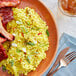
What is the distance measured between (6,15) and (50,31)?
2.69 feet

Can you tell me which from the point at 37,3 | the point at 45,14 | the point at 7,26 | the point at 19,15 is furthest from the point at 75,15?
the point at 7,26

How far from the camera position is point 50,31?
2551 mm

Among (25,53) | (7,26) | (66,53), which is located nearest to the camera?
(25,53)

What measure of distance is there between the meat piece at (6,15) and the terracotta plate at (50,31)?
0.83ft

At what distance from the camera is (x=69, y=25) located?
284 cm

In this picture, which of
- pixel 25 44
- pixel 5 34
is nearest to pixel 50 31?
pixel 25 44

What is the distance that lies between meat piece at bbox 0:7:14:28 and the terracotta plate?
253 millimetres

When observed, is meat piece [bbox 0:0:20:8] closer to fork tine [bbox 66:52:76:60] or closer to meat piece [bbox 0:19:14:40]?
meat piece [bbox 0:19:14:40]

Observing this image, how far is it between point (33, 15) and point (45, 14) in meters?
0.25

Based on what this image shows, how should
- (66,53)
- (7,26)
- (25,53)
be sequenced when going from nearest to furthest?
(25,53) < (7,26) < (66,53)

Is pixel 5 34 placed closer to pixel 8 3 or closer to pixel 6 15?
pixel 6 15

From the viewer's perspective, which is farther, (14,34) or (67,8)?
(67,8)

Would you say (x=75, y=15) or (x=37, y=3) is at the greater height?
(x=37, y=3)

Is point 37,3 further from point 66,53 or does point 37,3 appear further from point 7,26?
point 66,53
